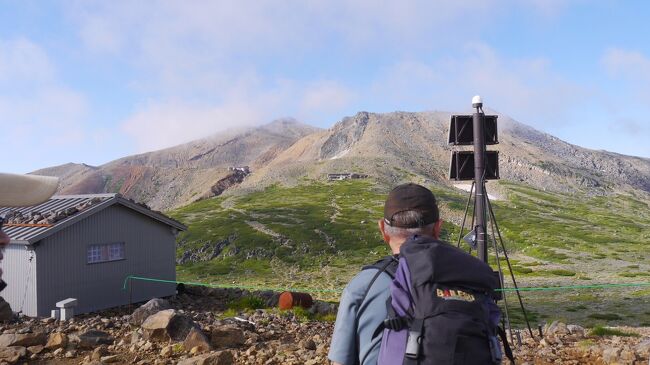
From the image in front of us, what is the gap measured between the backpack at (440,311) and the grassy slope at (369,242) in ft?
74.8

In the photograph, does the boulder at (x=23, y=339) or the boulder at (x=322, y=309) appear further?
the boulder at (x=322, y=309)

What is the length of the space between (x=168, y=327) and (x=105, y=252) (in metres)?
11.2

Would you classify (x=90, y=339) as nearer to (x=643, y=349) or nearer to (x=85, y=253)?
(x=85, y=253)

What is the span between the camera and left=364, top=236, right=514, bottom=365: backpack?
2.71 metres

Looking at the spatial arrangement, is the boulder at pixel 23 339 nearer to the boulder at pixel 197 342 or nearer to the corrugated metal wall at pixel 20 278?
the boulder at pixel 197 342

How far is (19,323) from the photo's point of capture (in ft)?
52.6

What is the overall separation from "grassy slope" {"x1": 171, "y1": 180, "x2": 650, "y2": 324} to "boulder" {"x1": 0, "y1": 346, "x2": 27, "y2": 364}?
20.0m

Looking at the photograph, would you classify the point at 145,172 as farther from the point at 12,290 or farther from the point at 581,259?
the point at 12,290

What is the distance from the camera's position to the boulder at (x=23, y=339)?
415 inches

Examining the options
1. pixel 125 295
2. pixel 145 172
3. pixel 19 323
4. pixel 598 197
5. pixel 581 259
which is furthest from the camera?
pixel 145 172

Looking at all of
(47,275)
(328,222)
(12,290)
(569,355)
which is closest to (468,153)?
(569,355)

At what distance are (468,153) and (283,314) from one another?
10.3 metres

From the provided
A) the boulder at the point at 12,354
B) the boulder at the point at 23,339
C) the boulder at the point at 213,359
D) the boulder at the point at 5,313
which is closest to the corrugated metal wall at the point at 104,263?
the boulder at the point at 5,313

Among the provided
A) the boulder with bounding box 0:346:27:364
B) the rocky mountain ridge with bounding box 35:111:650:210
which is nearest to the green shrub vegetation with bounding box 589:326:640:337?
the boulder with bounding box 0:346:27:364
